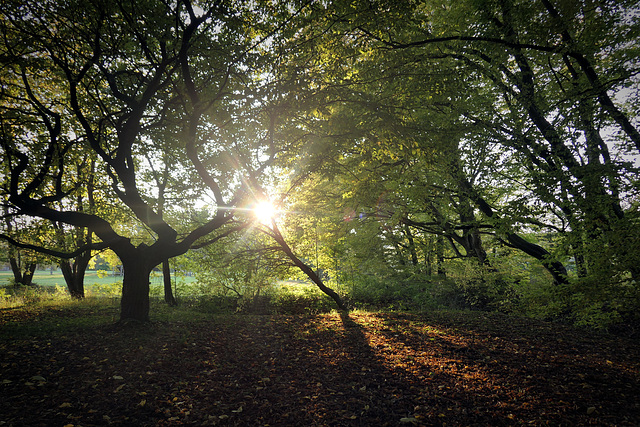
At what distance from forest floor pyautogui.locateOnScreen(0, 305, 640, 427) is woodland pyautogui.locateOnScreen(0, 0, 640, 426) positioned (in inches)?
1.7

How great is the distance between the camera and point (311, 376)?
4.82 metres

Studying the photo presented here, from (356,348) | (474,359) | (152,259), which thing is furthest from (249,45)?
(474,359)

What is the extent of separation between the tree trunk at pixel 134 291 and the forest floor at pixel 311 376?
46 centimetres

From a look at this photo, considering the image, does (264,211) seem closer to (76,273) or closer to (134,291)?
(134,291)

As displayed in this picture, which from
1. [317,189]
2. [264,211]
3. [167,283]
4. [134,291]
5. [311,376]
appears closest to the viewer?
[311,376]

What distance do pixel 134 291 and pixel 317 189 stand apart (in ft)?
24.7

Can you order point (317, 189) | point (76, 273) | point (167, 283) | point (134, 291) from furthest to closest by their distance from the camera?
point (76, 273) → point (167, 283) → point (317, 189) → point (134, 291)

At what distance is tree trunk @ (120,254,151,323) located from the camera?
7219mm

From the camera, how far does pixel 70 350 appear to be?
5.59 metres

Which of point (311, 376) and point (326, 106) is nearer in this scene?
point (311, 376)

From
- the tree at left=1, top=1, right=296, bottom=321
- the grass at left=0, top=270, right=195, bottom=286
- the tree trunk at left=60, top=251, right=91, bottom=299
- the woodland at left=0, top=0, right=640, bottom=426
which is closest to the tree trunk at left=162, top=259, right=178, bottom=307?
the grass at left=0, top=270, right=195, bottom=286

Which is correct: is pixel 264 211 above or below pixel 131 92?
below

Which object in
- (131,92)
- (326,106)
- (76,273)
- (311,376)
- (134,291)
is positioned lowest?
(311,376)

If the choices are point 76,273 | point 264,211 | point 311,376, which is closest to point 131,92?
point 264,211
